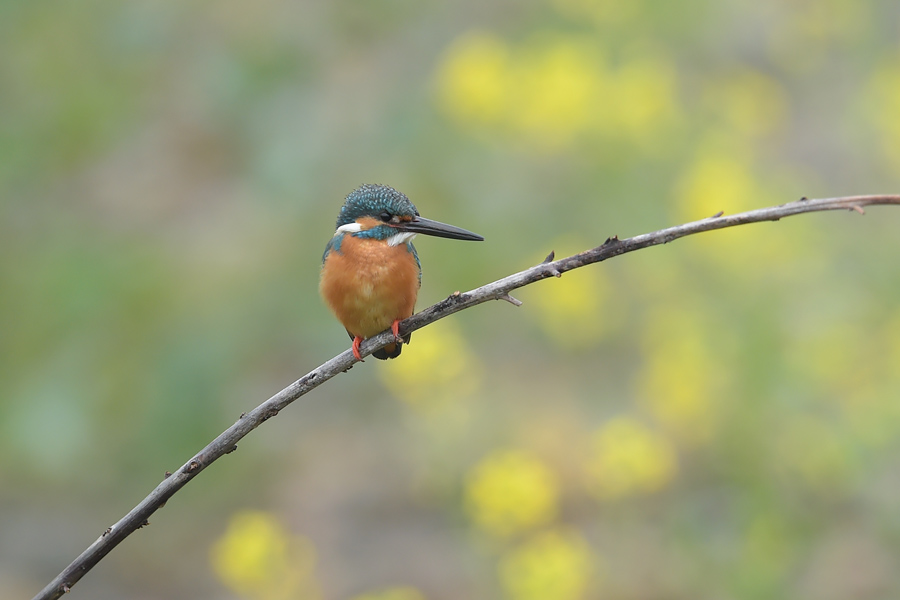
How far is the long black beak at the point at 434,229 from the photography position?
2082 mm

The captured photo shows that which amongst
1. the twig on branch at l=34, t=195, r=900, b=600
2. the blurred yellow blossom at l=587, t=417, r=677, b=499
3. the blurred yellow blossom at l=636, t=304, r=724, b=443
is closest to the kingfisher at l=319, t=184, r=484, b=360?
the twig on branch at l=34, t=195, r=900, b=600

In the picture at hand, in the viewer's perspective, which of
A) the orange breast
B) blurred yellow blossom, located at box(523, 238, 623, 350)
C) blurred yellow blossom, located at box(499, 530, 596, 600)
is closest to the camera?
the orange breast

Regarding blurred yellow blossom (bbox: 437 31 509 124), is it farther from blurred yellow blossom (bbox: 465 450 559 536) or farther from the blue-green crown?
the blue-green crown

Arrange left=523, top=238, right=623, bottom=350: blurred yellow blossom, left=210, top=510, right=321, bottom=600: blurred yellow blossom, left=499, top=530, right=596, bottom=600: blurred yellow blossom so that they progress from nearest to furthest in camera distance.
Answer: left=210, top=510, right=321, bottom=600: blurred yellow blossom, left=499, top=530, right=596, bottom=600: blurred yellow blossom, left=523, top=238, right=623, bottom=350: blurred yellow blossom

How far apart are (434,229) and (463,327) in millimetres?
2454

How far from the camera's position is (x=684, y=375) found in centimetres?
392

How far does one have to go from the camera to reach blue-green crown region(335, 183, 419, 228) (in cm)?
255

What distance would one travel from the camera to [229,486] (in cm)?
444

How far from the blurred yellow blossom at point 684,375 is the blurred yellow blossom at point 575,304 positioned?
369 millimetres

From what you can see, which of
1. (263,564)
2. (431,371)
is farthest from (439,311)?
(431,371)

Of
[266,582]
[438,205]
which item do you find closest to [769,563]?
[266,582]

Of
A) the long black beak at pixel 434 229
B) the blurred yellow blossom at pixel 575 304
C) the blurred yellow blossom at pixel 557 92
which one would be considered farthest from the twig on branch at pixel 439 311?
the blurred yellow blossom at pixel 557 92

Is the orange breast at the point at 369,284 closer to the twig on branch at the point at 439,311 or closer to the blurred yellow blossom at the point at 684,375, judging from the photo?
the twig on branch at the point at 439,311

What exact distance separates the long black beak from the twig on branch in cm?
36
